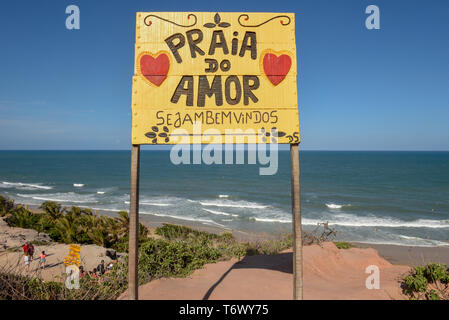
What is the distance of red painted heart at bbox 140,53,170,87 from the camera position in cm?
349

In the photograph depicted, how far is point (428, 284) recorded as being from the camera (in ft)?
18.0

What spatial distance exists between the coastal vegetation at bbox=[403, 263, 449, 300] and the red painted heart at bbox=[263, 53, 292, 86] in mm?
5004

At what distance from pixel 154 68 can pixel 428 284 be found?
6680 mm

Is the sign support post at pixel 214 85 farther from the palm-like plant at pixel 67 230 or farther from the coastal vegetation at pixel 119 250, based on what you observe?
the palm-like plant at pixel 67 230

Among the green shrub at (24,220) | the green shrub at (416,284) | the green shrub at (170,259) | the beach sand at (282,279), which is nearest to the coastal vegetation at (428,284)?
the green shrub at (416,284)

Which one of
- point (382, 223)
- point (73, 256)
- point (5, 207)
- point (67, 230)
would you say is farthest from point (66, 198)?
point (382, 223)

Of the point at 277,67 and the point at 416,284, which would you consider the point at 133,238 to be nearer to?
the point at 277,67

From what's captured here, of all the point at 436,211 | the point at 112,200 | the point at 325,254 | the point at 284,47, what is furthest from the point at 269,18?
the point at 112,200

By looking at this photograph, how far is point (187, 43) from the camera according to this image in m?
3.56

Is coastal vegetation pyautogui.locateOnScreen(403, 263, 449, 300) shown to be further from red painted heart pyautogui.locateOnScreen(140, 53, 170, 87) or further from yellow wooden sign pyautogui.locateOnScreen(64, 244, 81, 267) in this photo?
yellow wooden sign pyautogui.locateOnScreen(64, 244, 81, 267)

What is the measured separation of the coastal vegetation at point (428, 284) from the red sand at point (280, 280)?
244mm

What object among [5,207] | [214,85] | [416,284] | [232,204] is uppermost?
[214,85]

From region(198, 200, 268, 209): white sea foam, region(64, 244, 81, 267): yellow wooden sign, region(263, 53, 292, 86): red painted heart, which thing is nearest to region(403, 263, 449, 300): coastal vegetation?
region(263, 53, 292, 86): red painted heart
